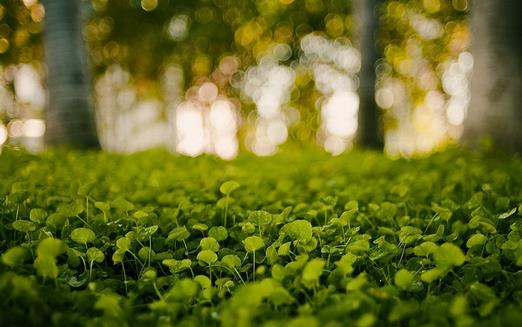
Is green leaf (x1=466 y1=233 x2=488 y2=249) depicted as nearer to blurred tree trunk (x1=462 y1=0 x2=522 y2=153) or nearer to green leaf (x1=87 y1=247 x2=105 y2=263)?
green leaf (x1=87 y1=247 x2=105 y2=263)

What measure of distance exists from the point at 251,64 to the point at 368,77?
10.8 m

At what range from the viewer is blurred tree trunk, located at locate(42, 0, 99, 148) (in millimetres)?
6008

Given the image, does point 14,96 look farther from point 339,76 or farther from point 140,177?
point 140,177

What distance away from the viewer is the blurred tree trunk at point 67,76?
237 inches

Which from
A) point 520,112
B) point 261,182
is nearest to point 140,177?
point 261,182

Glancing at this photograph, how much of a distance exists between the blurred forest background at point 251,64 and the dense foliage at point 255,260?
9501mm

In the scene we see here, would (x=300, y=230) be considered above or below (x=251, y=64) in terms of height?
below

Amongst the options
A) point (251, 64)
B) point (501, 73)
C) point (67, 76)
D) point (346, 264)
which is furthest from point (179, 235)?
point (251, 64)

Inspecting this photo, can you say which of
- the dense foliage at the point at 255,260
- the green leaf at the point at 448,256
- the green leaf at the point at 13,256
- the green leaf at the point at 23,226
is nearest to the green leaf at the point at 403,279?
the dense foliage at the point at 255,260

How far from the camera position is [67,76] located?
6016mm

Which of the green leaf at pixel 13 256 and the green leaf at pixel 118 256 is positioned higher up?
the green leaf at pixel 13 256

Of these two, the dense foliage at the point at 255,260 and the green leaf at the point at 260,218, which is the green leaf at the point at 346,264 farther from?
the green leaf at the point at 260,218

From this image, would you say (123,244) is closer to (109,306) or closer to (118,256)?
(118,256)

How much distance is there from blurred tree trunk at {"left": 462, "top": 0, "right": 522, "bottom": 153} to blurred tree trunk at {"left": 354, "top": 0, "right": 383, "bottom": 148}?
293 cm
